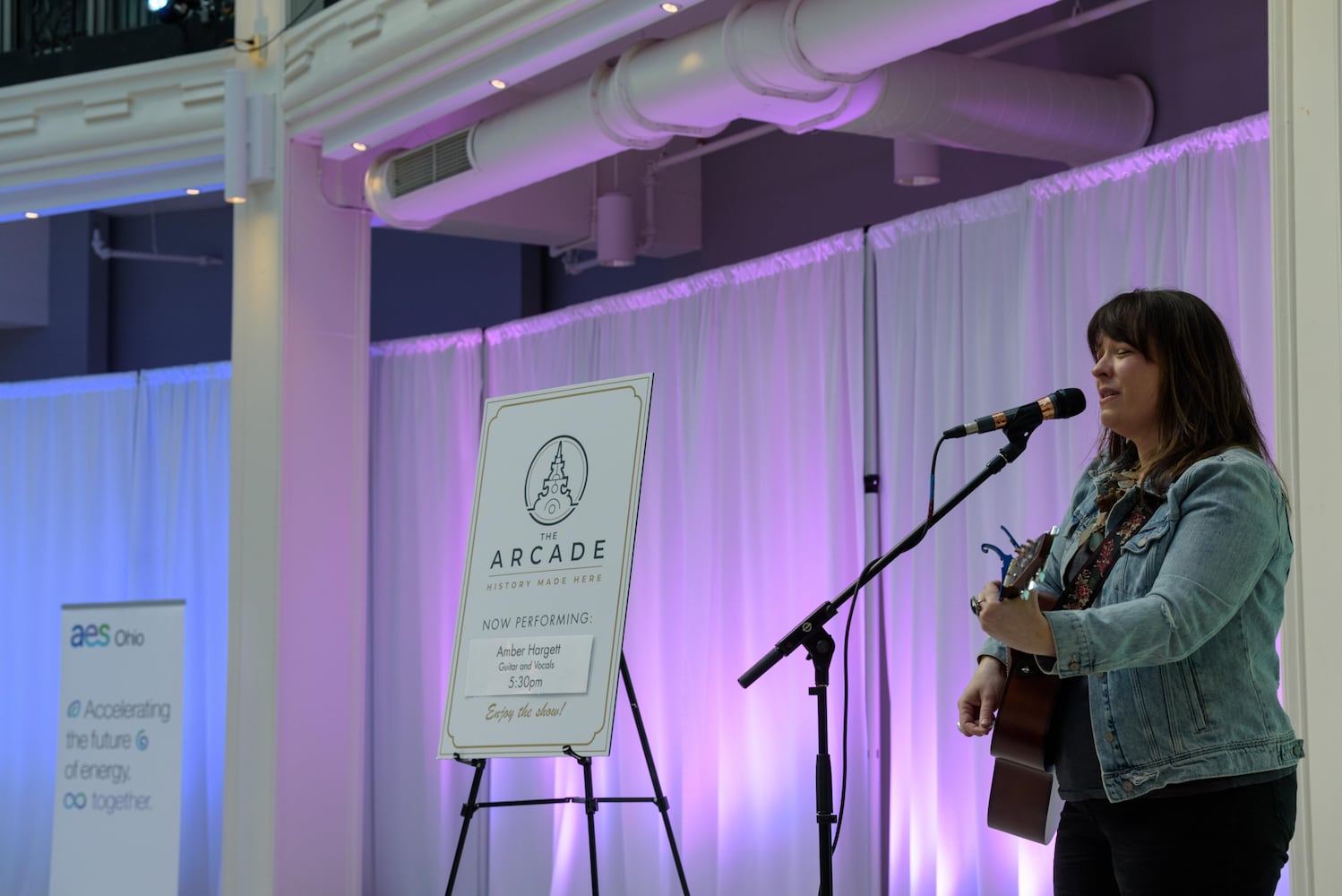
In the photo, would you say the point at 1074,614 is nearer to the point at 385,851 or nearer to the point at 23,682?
the point at 385,851

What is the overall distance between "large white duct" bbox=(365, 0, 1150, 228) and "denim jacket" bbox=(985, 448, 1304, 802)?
2.01 meters

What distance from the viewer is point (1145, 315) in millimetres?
2074

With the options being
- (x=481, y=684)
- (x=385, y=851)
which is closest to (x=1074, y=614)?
(x=481, y=684)

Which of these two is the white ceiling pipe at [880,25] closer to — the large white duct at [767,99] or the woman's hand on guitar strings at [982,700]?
the large white duct at [767,99]

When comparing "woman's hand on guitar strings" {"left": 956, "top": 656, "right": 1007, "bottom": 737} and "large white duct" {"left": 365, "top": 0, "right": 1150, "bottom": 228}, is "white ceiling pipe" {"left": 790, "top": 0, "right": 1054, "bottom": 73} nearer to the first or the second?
"large white duct" {"left": 365, "top": 0, "right": 1150, "bottom": 228}

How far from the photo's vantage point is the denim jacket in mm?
1902

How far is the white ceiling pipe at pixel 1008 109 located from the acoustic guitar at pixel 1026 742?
9.69ft

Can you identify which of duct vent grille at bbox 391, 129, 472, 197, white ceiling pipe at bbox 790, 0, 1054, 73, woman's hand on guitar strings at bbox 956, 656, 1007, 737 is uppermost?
duct vent grille at bbox 391, 129, 472, 197

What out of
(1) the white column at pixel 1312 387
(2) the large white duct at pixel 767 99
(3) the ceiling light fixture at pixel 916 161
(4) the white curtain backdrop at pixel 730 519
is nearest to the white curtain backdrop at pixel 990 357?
(4) the white curtain backdrop at pixel 730 519

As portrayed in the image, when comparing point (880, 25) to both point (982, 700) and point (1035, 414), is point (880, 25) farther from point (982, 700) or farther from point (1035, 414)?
point (982, 700)

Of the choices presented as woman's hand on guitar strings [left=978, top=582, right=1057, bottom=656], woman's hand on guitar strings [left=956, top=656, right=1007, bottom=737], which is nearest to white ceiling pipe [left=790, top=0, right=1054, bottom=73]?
woman's hand on guitar strings [left=956, top=656, right=1007, bottom=737]

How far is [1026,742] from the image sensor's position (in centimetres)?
208

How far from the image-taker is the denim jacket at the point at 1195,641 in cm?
190

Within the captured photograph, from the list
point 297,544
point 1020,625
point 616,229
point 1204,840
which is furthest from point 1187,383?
point 616,229
